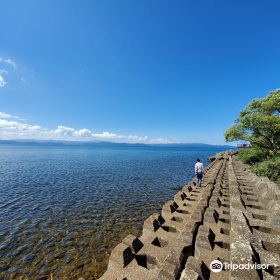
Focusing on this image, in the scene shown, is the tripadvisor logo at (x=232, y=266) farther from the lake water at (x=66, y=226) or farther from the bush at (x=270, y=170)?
the bush at (x=270, y=170)

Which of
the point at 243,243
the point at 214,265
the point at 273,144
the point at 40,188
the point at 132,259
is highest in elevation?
the point at 273,144

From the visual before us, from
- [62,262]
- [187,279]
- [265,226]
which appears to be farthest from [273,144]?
[62,262]

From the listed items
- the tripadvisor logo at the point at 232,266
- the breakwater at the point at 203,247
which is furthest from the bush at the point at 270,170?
the tripadvisor logo at the point at 232,266

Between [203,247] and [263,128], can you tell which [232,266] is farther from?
[263,128]

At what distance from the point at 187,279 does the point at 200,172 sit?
1179 centimetres

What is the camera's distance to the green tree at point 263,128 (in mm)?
17047

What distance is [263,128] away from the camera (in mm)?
17688

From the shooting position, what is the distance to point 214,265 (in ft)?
13.0

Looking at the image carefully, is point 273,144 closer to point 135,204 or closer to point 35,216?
point 135,204

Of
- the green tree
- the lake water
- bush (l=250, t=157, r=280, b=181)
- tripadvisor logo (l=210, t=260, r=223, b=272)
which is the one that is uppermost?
the green tree

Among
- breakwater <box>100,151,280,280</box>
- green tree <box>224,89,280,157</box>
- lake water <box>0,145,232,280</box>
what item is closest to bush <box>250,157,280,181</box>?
green tree <box>224,89,280,157</box>

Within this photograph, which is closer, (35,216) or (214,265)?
(214,265)

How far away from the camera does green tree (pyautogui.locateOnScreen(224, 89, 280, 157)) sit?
17047mm

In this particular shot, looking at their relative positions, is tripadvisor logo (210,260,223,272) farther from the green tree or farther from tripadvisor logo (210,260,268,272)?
the green tree
